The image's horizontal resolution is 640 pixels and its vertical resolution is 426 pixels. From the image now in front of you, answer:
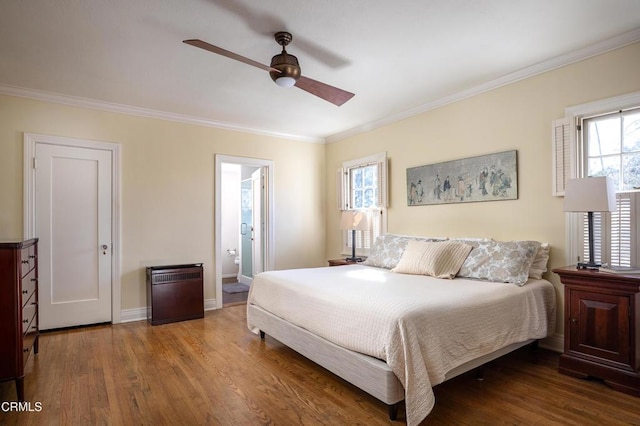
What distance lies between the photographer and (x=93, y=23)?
2443 millimetres

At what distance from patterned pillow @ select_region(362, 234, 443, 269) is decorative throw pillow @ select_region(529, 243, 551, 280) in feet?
3.11

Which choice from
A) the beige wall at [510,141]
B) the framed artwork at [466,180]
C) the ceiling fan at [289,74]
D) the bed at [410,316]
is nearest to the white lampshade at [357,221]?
the beige wall at [510,141]

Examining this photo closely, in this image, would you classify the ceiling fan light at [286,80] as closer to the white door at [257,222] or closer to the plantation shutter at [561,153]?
the plantation shutter at [561,153]

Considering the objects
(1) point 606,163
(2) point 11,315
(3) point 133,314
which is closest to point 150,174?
(3) point 133,314

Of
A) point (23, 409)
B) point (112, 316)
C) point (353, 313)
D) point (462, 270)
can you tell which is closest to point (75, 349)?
point (112, 316)

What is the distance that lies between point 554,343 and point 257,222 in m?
4.24

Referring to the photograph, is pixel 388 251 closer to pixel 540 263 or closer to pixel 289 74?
pixel 540 263

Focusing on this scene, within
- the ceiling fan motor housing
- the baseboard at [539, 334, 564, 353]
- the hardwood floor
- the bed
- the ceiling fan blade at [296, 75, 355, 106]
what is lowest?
the hardwood floor

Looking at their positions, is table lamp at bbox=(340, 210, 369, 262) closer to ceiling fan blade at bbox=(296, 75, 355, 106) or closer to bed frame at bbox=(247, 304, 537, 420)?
bed frame at bbox=(247, 304, 537, 420)

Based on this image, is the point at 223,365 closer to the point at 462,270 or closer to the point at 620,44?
the point at 462,270

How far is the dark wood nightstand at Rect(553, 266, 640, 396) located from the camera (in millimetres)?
2328

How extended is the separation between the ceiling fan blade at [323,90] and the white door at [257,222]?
110 inches

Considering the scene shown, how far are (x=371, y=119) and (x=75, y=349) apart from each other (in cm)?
416

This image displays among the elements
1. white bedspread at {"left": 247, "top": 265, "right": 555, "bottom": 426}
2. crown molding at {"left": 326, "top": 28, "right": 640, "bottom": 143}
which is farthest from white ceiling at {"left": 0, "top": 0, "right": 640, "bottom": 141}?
white bedspread at {"left": 247, "top": 265, "right": 555, "bottom": 426}
